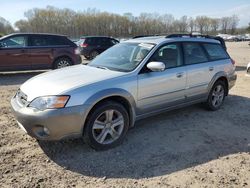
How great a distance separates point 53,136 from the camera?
12.5ft

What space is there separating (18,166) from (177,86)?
2.95 m

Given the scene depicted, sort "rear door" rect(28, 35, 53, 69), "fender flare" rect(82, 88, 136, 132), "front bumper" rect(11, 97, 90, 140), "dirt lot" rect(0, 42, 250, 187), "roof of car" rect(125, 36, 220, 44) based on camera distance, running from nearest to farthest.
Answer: "dirt lot" rect(0, 42, 250, 187), "front bumper" rect(11, 97, 90, 140), "fender flare" rect(82, 88, 136, 132), "roof of car" rect(125, 36, 220, 44), "rear door" rect(28, 35, 53, 69)

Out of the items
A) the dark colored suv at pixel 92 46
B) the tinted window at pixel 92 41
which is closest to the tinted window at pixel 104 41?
the dark colored suv at pixel 92 46

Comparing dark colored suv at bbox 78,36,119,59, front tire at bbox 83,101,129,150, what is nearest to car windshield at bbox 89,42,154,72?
front tire at bbox 83,101,129,150

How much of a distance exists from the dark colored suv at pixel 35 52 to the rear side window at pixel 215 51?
22.3 ft

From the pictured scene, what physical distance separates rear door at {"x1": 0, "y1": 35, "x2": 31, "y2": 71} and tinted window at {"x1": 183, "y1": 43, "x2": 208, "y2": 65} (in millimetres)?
7227

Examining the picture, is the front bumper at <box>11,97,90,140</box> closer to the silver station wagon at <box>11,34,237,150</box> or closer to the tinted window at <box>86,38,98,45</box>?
the silver station wagon at <box>11,34,237,150</box>

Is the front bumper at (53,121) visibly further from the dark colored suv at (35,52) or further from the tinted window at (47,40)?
the tinted window at (47,40)

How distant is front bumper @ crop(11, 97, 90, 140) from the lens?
3736 mm

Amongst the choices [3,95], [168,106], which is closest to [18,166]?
[168,106]

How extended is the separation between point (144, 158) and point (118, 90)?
3.43 feet

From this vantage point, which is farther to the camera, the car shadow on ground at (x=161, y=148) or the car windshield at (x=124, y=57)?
the car windshield at (x=124, y=57)

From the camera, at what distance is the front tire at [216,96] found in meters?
6.21

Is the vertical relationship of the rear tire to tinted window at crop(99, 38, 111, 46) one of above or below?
below
